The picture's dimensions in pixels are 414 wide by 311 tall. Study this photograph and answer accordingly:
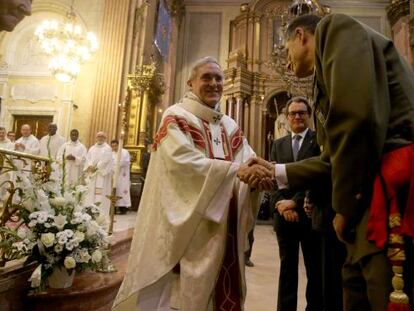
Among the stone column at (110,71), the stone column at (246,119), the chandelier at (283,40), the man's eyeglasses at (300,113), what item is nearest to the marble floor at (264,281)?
the man's eyeglasses at (300,113)

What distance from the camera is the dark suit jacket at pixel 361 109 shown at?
1088mm

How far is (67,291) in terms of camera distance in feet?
7.40

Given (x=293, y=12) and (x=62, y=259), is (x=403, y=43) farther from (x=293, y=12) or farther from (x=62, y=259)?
(x=62, y=259)

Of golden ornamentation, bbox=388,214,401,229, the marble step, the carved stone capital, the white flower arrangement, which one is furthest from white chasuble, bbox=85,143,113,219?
the carved stone capital

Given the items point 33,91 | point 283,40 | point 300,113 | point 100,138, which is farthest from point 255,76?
point 300,113

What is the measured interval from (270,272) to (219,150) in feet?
8.37

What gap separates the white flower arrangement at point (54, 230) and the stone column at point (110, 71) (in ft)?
22.7

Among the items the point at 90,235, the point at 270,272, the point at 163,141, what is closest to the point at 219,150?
the point at 163,141

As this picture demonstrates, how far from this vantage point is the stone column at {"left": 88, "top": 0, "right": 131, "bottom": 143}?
9.20 meters

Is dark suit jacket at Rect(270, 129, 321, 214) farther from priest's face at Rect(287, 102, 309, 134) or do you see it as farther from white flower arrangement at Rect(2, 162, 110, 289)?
white flower arrangement at Rect(2, 162, 110, 289)

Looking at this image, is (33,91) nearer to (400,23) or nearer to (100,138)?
(100,138)

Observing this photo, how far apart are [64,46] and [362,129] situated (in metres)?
8.43

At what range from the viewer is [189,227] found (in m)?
1.89

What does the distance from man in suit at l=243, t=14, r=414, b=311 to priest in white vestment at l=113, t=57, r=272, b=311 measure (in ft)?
2.32
